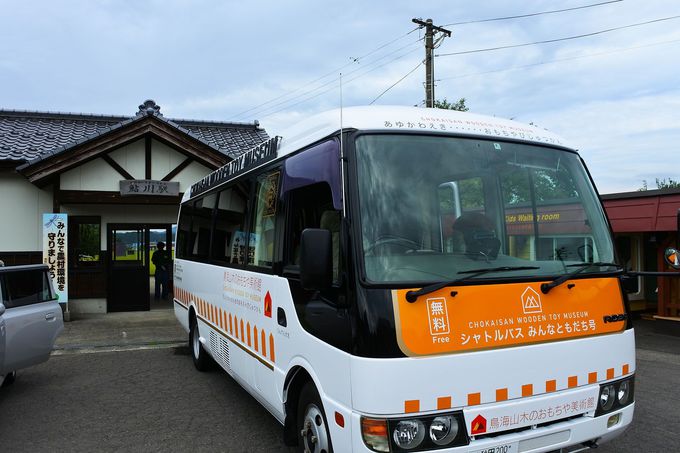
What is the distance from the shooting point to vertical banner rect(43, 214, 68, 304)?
11.0 meters

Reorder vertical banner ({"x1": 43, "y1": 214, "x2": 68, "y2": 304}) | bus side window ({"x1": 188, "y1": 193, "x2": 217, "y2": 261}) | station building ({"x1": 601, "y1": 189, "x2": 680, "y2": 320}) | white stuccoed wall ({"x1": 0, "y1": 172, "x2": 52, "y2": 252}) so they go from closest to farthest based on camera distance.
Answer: bus side window ({"x1": 188, "y1": 193, "x2": 217, "y2": 261}), station building ({"x1": 601, "y1": 189, "x2": 680, "y2": 320}), vertical banner ({"x1": 43, "y1": 214, "x2": 68, "y2": 304}), white stuccoed wall ({"x1": 0, "y1": 172, "x2": 52, "y2": 252})

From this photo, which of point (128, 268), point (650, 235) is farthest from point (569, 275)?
point (128, 268)

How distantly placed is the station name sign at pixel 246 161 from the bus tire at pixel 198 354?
2.01 m

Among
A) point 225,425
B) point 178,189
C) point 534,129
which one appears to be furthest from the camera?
point 178,189

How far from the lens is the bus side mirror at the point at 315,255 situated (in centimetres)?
264

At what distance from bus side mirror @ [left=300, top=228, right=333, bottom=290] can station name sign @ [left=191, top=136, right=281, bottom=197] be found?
1642 millimetres

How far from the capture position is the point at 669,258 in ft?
10.7

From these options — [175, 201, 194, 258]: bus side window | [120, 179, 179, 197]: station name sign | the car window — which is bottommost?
the car window

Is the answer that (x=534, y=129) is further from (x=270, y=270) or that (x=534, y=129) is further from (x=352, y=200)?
(x=270, y=270)

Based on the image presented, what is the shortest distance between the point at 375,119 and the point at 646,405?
15.1ft

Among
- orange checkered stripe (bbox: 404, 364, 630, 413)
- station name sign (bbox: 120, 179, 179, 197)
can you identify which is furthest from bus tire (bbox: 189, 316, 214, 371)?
station name sign (bbox: 120, 179, 179, 197)

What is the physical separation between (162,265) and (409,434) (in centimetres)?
1324

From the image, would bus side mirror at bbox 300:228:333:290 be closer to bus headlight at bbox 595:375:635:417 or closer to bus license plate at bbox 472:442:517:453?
bus license plate at bbox 472:442:517:453

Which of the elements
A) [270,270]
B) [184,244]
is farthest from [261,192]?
[184,244]
